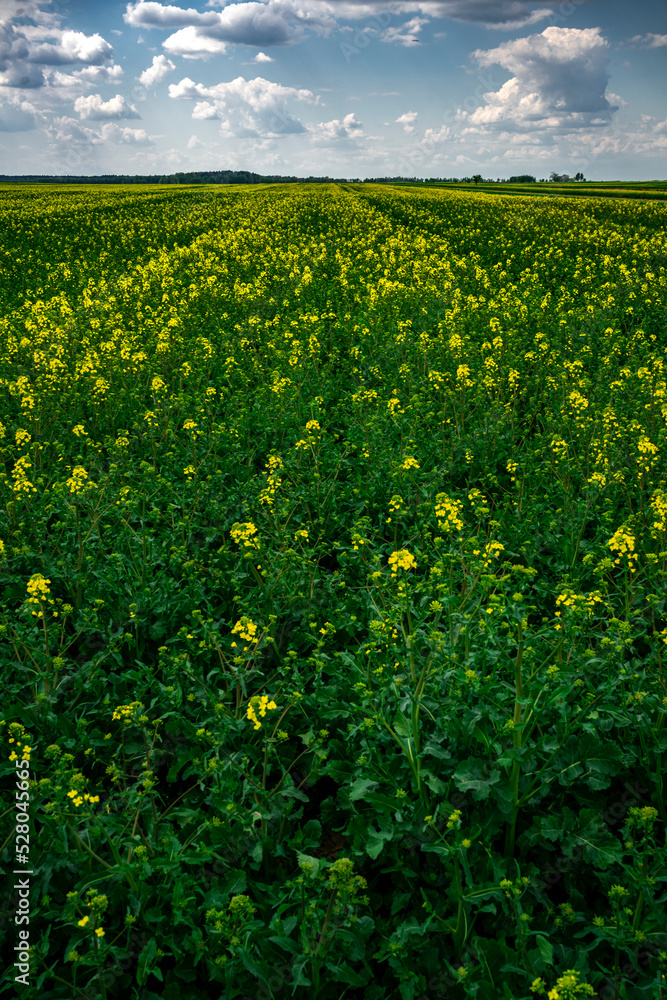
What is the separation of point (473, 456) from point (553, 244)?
1577 centimetres

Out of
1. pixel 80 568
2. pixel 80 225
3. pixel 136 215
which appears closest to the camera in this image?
pixel 80 568

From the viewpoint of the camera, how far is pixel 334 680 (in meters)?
3.59

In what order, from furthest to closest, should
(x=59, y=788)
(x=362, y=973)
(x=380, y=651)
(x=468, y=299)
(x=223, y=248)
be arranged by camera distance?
(x=223, y=248), (x=468, y=299), (x=380, y=651), (x=59, y=788), (x=362, y=973)

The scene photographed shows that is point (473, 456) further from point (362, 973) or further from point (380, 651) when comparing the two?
point (362, 973)

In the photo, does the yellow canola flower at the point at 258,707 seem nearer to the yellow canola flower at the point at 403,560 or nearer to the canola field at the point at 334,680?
the canola field at the point at 334,680

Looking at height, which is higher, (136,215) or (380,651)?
(136,215)

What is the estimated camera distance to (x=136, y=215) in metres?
27.7

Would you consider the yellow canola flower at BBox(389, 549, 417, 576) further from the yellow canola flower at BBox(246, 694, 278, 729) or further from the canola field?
the yellow canola flower at BBox(246, 694, 278, 729)

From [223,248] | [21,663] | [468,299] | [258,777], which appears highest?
[223,248]

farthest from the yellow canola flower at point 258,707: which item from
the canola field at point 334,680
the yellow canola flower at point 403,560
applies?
the yellow canola flower at point 403,560

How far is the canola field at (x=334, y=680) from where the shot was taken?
2338mm

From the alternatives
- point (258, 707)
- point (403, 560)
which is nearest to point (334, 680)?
point (258, 707)

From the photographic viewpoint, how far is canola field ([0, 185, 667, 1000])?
234 centimetres

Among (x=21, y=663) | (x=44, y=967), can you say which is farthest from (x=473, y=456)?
(x=44, y=967)
